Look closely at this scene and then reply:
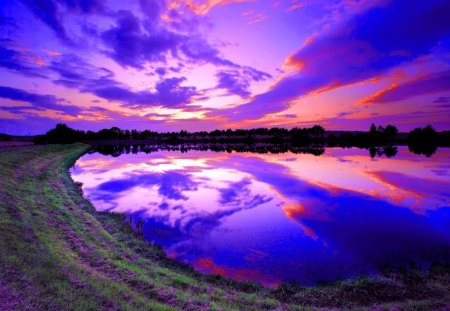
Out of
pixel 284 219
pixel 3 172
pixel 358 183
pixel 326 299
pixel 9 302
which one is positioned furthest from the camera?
pixel 358 183

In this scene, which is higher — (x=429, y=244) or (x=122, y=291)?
(x=122, y=291)

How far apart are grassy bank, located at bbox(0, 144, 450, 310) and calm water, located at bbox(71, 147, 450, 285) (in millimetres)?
1803

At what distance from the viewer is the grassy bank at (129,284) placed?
741 centimetres

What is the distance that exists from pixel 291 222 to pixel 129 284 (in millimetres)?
13238

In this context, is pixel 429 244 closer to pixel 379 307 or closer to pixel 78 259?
pixel 379 307

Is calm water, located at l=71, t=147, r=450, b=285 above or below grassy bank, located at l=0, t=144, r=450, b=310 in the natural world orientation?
below

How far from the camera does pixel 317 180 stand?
36.5 m

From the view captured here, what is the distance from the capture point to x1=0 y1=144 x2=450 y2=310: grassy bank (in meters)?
7.41

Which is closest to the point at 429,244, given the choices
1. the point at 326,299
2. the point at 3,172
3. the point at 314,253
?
the point at 314,253

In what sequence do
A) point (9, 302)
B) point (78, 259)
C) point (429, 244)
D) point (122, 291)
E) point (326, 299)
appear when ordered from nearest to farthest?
point (9, 302) → point (122, 291) → point (326, 299) → point (78, 259) → point (429, 244)

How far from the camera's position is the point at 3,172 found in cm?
2558

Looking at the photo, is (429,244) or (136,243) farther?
→ (429,244)

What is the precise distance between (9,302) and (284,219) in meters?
16.8

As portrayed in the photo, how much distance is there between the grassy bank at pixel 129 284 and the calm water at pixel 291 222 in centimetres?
180
